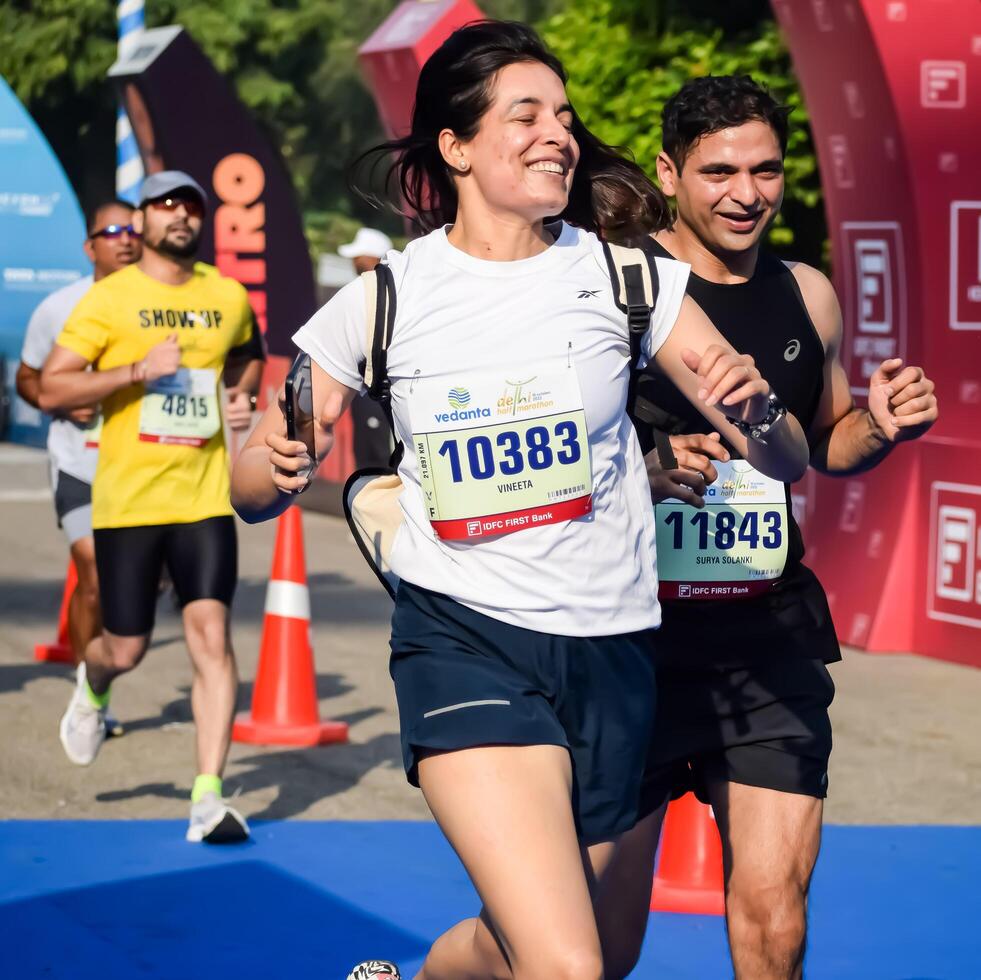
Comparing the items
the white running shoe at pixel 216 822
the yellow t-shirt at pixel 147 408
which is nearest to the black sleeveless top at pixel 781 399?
the white running shoe at pixel 216 822

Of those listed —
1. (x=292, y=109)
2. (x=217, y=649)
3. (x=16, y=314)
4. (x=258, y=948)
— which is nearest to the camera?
(x=258, y=948)

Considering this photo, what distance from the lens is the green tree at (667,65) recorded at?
36.9 ft

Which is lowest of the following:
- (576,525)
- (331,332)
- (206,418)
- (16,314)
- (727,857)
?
(16,314)

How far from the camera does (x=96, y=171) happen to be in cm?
4184

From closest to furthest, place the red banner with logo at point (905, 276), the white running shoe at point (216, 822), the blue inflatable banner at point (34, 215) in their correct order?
the white running shoe at point (216, 822)
the red banner with logo at point (905, 276)
the blue inflatable banner at point (34, 215)

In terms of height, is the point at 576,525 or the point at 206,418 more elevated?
the point at 576,525

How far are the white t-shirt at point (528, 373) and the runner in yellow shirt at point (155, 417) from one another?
2.87 meters

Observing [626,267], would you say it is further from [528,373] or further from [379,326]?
[379,326]

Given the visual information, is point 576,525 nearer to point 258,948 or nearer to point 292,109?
point 258,948

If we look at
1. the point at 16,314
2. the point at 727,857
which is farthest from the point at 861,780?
the point at 16,314

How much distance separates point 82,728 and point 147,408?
3.96 feet

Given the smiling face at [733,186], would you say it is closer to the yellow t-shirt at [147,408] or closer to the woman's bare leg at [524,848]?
the woman's bare leg at [524,848]

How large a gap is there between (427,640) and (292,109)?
39706 mm

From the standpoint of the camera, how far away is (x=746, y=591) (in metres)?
3.79
